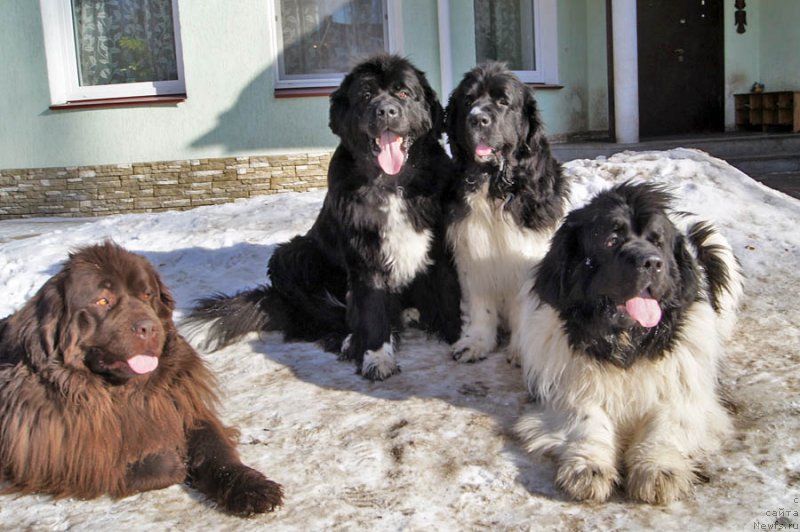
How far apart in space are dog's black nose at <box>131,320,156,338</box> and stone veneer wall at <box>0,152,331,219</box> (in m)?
6.66

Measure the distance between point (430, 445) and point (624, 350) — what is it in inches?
34.1

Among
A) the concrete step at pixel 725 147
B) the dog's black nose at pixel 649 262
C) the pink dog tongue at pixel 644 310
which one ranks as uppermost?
the concrete step at pixel 725 147

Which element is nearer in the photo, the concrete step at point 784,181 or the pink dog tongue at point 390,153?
the pink dog tongue at point 390,153

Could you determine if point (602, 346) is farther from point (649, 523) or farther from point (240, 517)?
point (240, 517)

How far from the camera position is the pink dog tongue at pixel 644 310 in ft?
9.43

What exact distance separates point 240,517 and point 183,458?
0.42m

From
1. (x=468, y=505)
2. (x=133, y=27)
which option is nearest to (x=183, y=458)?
(x=468, y=505)

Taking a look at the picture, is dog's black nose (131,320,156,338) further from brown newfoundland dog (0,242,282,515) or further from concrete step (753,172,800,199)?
concrete step (753,172,800,199)

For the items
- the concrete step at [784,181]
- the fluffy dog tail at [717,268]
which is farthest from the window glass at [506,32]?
the fluffy dog tail at [717,268]

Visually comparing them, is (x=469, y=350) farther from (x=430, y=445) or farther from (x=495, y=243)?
(x=430, y=445)

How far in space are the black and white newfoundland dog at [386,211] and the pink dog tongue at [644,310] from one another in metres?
1.48

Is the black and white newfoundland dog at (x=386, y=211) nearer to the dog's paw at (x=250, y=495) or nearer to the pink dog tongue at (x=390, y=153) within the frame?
the pink dog tongue at (x=390, y=153)

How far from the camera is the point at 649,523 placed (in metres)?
2.48

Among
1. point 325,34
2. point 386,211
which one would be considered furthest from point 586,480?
point 325,34
